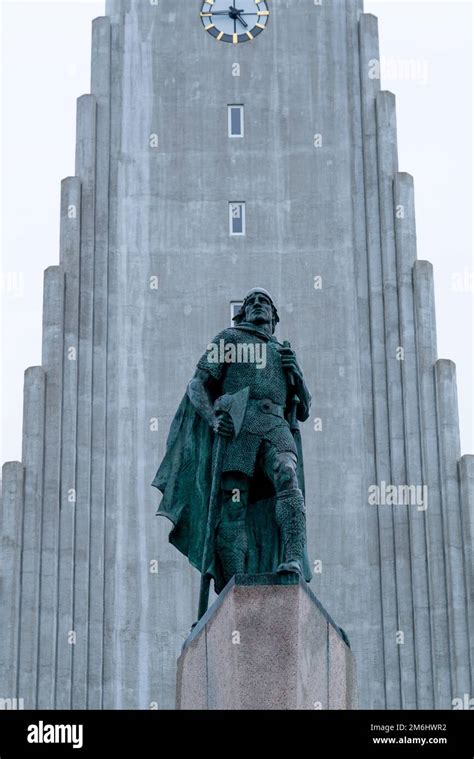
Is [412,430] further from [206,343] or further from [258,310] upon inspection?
[258,310]

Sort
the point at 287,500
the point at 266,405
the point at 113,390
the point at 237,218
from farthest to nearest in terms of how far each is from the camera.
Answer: the point at 237,218 → the point at 113,390 → the point at 266,405 → the point at 287,500

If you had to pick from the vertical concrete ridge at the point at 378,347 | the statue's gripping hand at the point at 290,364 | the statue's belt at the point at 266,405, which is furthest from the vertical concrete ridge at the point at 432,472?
the statue's belt at the point at 266,405

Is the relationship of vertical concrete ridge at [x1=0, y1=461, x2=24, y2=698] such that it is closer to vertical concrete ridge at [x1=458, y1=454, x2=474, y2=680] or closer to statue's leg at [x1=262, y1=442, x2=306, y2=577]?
vertical concrete ridge at [x1=458, y1=454, x2=474, y2=680]

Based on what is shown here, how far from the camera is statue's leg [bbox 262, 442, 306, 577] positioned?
20516mm

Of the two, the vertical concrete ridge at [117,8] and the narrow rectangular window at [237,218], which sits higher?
the vertical concrete ridge at [117,8]

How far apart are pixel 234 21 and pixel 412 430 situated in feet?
35.6

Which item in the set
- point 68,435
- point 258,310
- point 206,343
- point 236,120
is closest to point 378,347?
point 206,343

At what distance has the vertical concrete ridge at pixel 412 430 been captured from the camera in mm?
41938

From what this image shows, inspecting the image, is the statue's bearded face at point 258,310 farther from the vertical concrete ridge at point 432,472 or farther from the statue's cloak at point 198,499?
the vertical concrete ridge at point 432,472

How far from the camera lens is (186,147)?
152 ft

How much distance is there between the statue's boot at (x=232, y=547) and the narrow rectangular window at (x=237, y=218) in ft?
82.7

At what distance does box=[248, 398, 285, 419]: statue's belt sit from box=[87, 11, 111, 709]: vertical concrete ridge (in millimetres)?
21183

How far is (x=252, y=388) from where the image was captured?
21562mm
